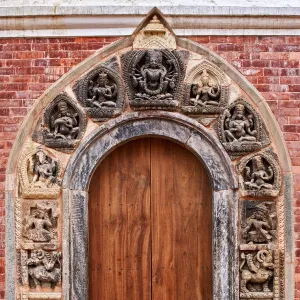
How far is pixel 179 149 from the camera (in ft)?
22.2

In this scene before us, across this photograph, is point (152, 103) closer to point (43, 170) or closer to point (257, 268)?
point (43, 170)

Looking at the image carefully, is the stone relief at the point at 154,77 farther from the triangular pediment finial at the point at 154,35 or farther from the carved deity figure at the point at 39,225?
the carved deity figure at the point at 39,225

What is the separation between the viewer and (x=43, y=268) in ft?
21.4

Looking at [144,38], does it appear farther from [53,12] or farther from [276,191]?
[276,191]

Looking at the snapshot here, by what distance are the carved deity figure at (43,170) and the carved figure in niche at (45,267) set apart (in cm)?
65

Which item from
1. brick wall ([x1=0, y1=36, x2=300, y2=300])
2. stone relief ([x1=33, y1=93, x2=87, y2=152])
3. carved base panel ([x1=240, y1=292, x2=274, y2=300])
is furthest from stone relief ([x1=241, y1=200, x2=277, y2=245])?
stone relief ([x1=33, y1=93, x2=87, y2=152])

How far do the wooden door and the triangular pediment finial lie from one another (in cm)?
93

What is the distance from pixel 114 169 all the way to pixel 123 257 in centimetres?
87

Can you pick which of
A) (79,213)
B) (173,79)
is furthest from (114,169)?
(173,79)

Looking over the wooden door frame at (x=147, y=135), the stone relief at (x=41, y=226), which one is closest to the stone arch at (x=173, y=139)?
the wooden door frame at (x=147, y=135)

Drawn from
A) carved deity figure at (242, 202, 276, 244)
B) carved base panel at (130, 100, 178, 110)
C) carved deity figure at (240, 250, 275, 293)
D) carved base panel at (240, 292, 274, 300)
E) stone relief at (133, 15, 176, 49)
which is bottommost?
carved base panel at (240, 292, 274, 300)

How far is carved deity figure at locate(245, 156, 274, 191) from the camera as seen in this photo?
21.3 feet

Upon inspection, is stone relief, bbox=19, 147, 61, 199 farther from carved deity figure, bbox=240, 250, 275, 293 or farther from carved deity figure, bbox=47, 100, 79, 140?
carved deity figure, bbox=240, 250, 275, 293

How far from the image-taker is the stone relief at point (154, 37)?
6574mm
